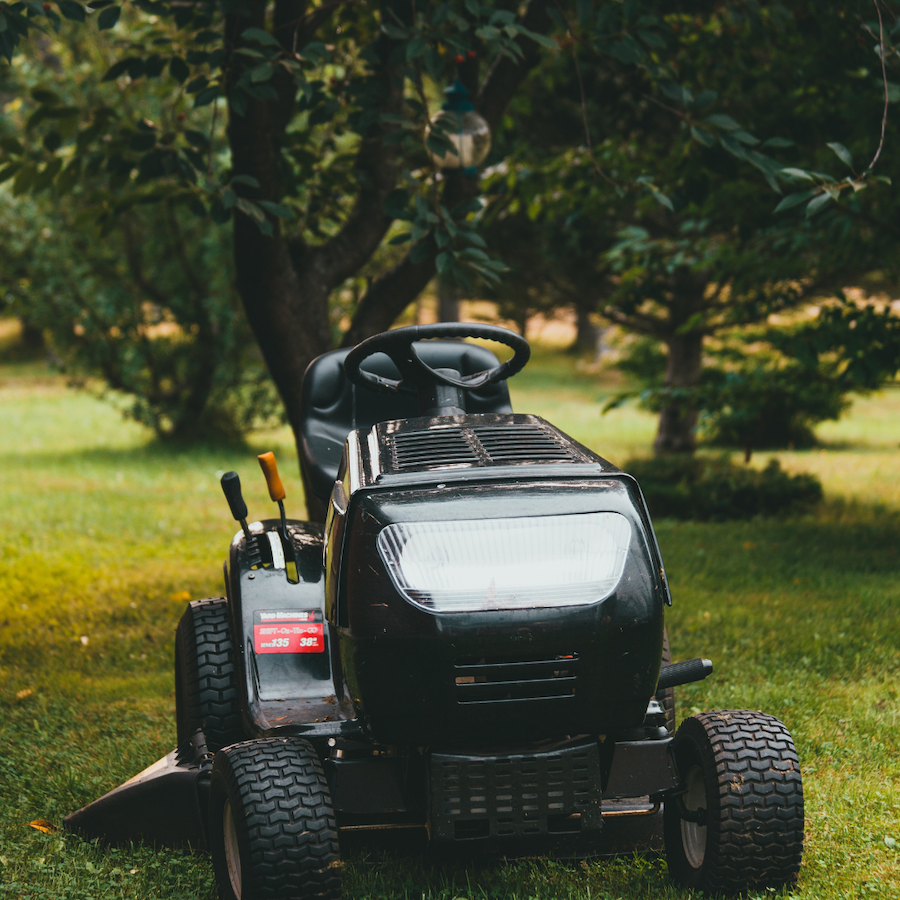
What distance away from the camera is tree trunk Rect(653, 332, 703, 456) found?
12703 millimetres

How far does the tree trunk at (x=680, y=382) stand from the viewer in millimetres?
12703

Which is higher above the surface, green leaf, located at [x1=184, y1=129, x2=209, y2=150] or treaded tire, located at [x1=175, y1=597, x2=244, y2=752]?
green leaf, located at [x1=184, y1=129, x2=209, y2=150]

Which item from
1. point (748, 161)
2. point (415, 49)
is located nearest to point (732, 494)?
point (748, 161)

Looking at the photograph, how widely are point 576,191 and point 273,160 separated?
2.95 meters

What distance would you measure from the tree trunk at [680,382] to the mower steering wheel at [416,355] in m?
9.60

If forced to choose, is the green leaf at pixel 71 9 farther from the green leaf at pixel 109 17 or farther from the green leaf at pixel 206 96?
the green leaf at pixel 206 96

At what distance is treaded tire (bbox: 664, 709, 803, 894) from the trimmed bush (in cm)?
606

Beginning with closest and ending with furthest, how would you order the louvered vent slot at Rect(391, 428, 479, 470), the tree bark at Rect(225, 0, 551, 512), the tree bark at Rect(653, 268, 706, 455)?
the louvered vent slot at Rect(391, 428, 479, 470)
the tree bark at Rect(225, 0, 551, 512)
the tree bark at Rect(653, 268, 706, 455)

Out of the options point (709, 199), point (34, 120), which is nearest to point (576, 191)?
point (709, 199)

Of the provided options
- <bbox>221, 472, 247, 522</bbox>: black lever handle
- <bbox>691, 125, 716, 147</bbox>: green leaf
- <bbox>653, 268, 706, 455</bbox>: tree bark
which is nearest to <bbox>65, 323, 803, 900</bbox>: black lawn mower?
<bbox>221, 472, 247, 522</bbox>: black lever handle

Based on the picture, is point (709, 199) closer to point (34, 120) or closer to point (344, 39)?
point (344, 39)

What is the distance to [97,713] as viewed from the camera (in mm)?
4316

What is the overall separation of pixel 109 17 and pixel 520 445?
116 inches

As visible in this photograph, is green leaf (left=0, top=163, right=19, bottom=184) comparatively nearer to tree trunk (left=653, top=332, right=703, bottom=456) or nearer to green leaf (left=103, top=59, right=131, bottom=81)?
green leaf (left=103, top=59, right=131, bottom=81)
